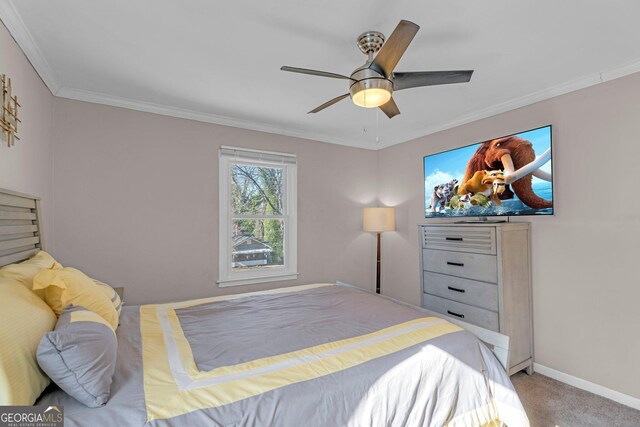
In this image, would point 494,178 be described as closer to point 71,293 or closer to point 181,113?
point 181,113

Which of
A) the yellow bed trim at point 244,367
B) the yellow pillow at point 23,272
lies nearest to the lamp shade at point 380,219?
the yellow bed trim at point 244,367

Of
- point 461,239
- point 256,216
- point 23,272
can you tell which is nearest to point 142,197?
point 256,216

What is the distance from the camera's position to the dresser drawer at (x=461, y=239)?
102 inches

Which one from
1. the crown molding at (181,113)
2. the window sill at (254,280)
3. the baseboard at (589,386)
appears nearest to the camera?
the baseboard at (589,386)

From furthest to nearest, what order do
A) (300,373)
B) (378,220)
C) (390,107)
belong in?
(378,220) < (390,107) < (300,373)

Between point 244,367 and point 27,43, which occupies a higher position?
point 27,43

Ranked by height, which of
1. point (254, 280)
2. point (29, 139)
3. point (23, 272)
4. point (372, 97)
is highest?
point (372, 97)

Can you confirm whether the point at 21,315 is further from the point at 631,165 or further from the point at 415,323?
the point at 631,165

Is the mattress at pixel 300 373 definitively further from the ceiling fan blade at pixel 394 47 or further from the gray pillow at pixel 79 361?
the ceiling fan blade at pixel 394 47

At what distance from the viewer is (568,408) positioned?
7.10ft

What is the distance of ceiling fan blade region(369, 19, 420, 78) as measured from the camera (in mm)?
1338

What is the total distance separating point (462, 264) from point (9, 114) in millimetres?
3391

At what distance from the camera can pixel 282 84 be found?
2.51 meters

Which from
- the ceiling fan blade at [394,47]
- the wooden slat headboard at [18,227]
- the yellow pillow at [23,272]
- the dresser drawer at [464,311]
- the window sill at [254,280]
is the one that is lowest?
the dresser drawer at [464,311]
